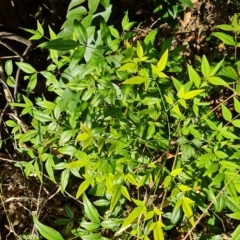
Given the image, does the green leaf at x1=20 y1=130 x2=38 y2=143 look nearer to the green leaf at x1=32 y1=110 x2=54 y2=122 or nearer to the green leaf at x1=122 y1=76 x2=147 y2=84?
the green leaf at x1=32 y1=110 x2=54 y2=122

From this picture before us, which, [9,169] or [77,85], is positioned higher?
[77,85]

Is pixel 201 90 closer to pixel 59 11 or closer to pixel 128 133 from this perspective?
pixel 128 133

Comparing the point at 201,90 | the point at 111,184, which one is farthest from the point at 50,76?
the point at 201,90

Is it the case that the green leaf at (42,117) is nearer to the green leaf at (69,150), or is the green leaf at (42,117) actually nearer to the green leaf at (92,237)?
the green leaf at (69,150)

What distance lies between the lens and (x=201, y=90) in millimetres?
1444

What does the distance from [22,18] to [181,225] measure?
141 cm

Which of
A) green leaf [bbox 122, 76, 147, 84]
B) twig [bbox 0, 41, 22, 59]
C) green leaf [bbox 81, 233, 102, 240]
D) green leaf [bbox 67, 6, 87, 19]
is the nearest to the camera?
green leaf [bbox 122, 76, 147, 84]

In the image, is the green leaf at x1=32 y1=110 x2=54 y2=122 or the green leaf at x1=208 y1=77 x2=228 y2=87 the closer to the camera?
the green leaf at x1=208 y1=77 x2=228 y2=87

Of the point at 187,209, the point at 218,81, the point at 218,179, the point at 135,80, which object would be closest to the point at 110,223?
the point at 187,209

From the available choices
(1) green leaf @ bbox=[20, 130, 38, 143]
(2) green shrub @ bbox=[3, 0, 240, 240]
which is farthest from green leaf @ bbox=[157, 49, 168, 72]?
(1) green leaf @ bbox=[20, 130, 38, 143]

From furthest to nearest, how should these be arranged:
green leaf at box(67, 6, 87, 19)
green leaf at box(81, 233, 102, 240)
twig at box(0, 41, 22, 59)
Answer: twig at box(0, 41, 22, 59), green leaf at box(67, 6, 87, 19), green leaf at box(81, 233, 102, 240)

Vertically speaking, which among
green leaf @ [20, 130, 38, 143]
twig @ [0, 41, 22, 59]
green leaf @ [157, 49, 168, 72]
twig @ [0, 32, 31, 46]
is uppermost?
green leaf @ [157, 49, 168, 72]

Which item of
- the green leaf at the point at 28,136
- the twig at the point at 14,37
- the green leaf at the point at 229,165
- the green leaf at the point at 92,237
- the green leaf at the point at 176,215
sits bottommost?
the green leaf at the point at 92,237

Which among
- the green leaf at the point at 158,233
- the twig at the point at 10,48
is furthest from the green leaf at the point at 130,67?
the twig at the point at 10,48
